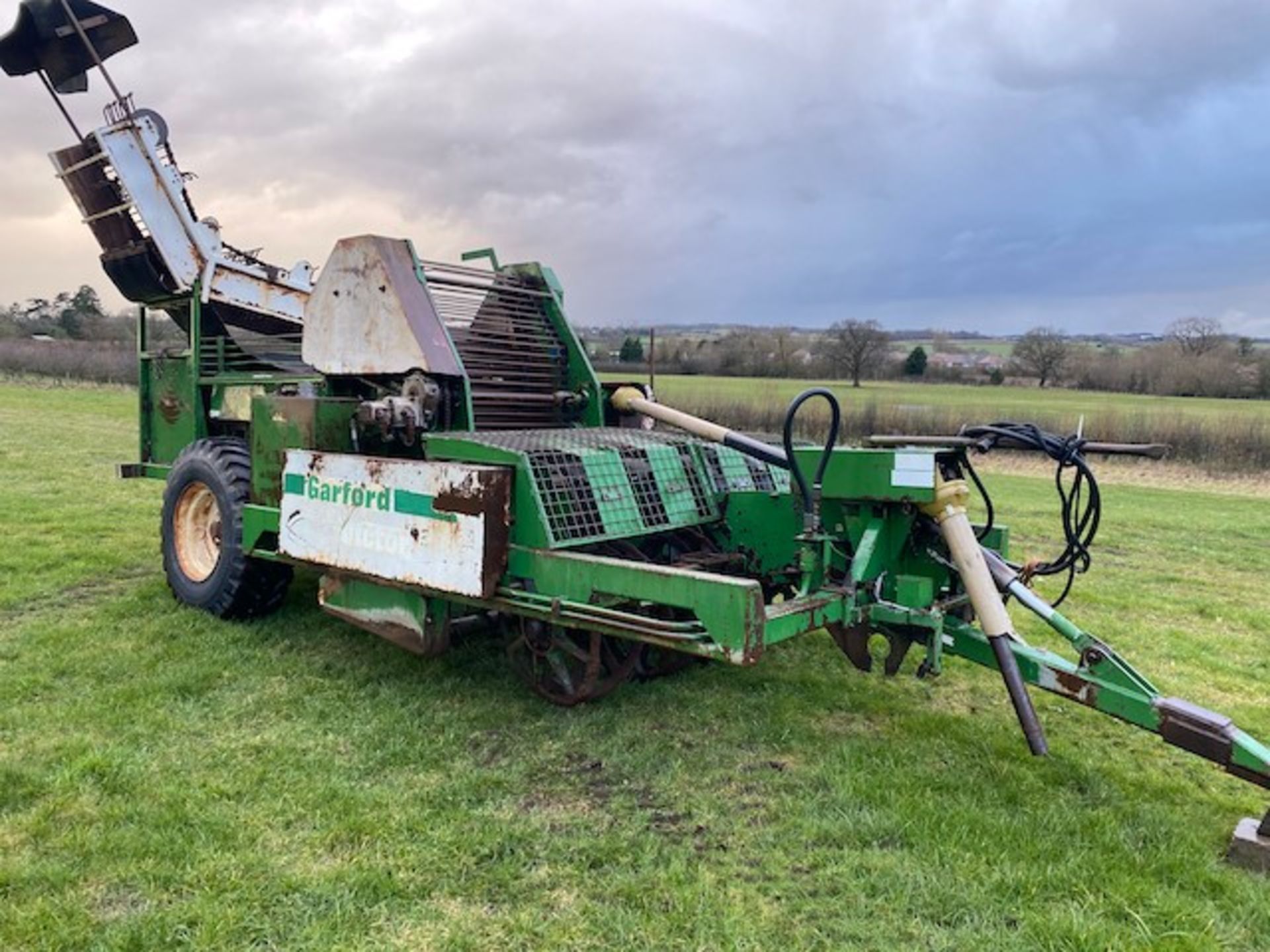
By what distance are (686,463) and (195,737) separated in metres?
2.39

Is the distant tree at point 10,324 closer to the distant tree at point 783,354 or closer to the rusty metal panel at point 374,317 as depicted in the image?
the distant tree at point 783,354

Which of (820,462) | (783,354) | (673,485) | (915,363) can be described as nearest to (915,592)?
(820,462)

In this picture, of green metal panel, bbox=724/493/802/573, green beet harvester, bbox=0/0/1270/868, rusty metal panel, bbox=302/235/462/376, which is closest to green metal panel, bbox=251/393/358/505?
green beet harvester, bbox=0/0/1270/868

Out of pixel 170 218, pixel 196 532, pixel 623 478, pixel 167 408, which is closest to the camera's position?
pixel 623 478

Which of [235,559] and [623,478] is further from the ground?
[623,478]

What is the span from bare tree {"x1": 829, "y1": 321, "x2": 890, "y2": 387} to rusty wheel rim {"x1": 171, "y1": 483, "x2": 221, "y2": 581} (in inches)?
1201

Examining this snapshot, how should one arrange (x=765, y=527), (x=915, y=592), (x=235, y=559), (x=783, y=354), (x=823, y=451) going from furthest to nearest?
(x=783, y=354) → (x=235, y=559) → (x=765, y=527) → (x=823, y=451) → (x=915, y=592)

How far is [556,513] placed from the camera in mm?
3889

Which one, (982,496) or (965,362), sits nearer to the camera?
(982,496)

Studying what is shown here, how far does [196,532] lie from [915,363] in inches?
1412

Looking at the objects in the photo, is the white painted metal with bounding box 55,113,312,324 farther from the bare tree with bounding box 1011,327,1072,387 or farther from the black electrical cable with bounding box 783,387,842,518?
the bare tree with bounding box 1011,327,1072,387

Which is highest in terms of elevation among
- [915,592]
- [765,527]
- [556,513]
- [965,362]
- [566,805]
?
[965,362]

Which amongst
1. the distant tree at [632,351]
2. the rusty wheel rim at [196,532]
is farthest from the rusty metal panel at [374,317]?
the distant tree at [632,351]

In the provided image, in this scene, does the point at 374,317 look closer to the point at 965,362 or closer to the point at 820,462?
the point at 820,462
